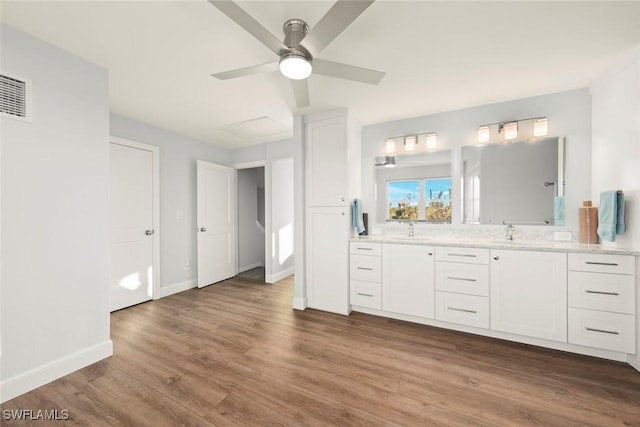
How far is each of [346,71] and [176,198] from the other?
11.0 ft

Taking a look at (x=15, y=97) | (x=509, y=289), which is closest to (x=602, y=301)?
(x=509, y=289)

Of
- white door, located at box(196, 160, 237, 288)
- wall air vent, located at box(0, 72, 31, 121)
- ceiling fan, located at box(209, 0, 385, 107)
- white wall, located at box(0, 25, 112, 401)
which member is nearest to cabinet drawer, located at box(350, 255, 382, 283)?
ceiling fan, located at box(209, 0, 385, 107)

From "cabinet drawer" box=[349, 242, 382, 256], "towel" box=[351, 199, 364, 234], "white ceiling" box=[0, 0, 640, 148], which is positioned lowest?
"cabinet drawer" box=[349, 242, 382, 256]

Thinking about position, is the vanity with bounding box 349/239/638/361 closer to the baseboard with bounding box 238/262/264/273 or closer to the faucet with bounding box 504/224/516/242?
the faucet with bounding box 504/224/516/242

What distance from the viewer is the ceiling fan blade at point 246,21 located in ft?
3.80

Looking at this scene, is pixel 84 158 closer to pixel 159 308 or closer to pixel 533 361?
pixel 159 308

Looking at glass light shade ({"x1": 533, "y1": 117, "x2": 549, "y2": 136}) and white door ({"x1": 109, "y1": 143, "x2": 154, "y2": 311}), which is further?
white door ({"x1": 109, "y1": 143, "x2": 154, "y2": 311})

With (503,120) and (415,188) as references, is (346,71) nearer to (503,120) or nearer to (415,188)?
(415,188)

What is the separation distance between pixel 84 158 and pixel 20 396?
1709 mm

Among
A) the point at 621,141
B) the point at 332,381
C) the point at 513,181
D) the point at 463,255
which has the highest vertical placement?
the point at 621,141

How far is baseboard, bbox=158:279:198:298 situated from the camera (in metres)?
3.67

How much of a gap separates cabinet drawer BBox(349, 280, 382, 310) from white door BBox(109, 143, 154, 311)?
2.86 meters

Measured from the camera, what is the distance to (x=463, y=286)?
8.27 ft

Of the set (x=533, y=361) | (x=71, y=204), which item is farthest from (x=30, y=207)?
(x=533, y=361)
